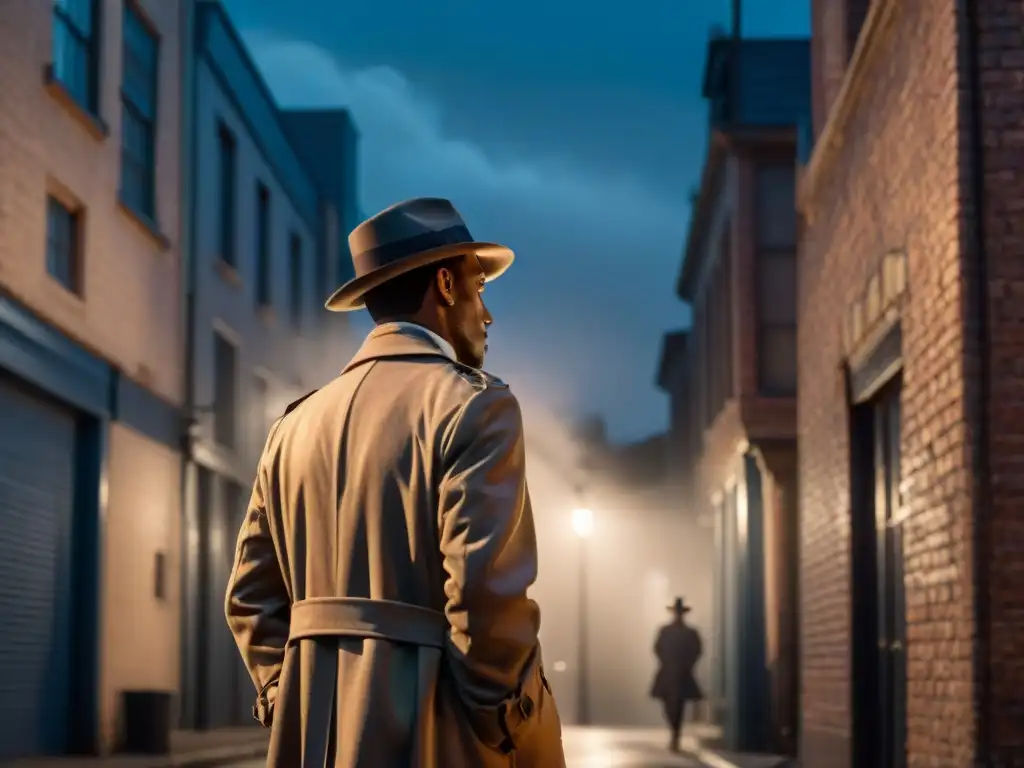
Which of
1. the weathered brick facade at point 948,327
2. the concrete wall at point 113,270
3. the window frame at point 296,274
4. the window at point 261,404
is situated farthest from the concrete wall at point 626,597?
the weathered brick facade at point 948,327

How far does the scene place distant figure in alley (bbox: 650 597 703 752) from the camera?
2367 cm

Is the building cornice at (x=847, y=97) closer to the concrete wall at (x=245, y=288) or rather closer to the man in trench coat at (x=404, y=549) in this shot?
the man in trench coat at (x=404, y=549)

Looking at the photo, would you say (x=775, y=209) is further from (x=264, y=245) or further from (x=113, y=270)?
(x=113, y=270)

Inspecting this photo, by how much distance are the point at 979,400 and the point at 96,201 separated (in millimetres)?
11720

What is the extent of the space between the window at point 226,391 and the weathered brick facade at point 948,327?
46.1 feet

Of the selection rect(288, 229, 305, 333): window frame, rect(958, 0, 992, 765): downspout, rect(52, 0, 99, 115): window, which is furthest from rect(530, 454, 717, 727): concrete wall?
rect(958, 0, 992, 765): downspout

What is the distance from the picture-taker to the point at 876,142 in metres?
10.0

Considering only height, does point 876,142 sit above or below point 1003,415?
above

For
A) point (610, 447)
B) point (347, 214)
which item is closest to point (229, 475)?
point (347, 214)

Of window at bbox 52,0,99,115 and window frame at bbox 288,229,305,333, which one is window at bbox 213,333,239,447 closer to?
window frame at bbox 288,229,305,333

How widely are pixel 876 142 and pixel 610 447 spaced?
2007 inches

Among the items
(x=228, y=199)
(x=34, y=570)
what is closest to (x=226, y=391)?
(x=228, y=199)

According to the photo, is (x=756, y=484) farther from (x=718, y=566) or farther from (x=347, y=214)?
(x=347, y=214)

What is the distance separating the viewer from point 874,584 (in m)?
11.0
